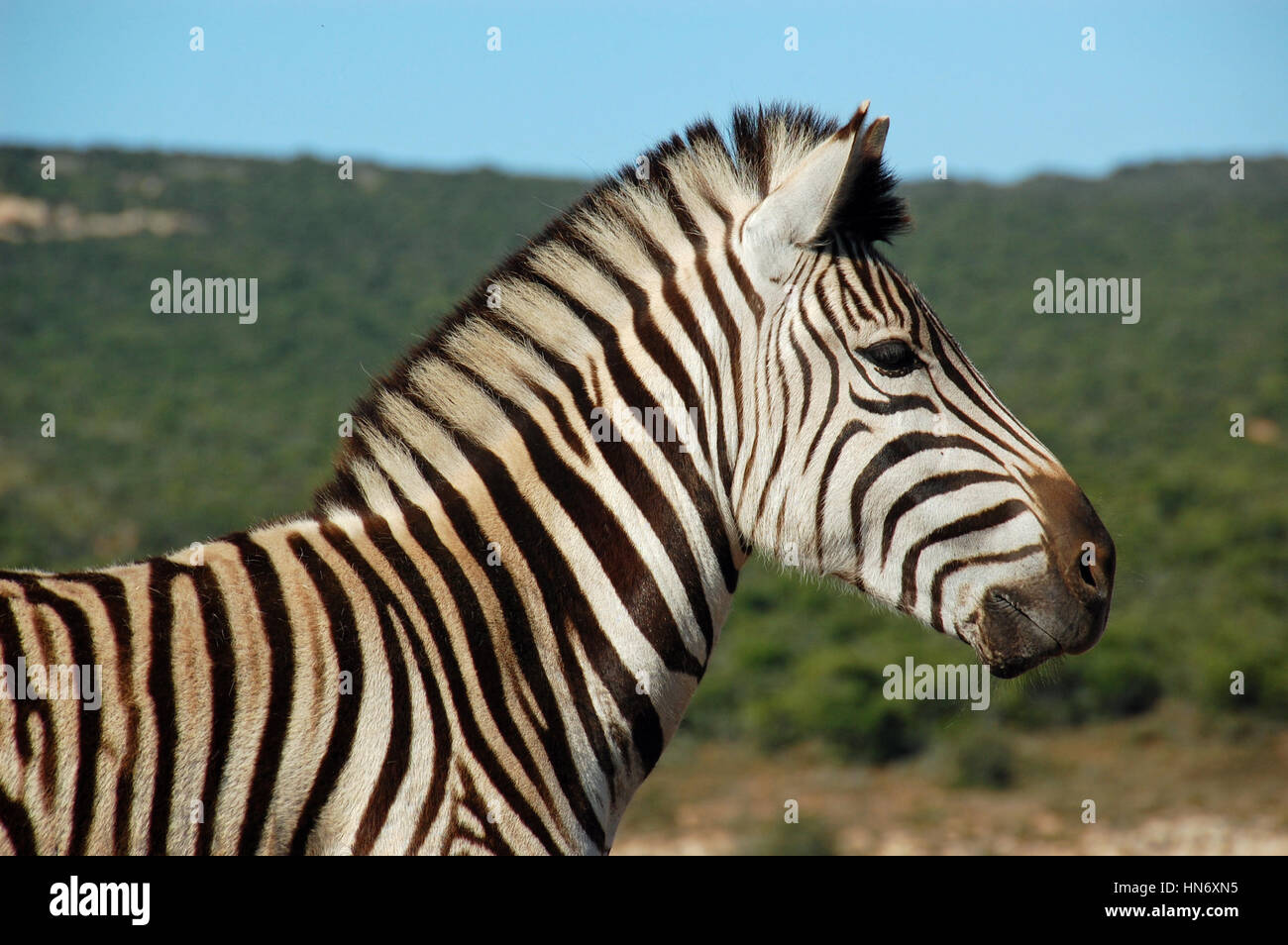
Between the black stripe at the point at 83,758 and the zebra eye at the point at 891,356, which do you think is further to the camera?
the zebra eye at the point at 891,356

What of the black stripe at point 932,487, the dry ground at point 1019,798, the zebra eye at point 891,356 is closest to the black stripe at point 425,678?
the black stripe at point 932,487

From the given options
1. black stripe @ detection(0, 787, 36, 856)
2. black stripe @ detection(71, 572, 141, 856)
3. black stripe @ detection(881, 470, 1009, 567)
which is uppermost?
black stripe @ detection(881, 470, 1009, 567)

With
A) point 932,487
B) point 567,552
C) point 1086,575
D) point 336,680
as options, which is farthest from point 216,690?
point 1086,575

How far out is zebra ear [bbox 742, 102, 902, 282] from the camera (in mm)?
3271

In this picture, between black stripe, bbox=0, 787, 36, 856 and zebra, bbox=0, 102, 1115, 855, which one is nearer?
black stripe, bbox=0, 787, 36, 856

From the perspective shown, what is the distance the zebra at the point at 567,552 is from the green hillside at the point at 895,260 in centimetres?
74

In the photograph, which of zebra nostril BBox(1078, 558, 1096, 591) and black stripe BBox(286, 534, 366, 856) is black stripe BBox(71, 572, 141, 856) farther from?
zebra nostril BBox(1078, 558, 1096, 591)

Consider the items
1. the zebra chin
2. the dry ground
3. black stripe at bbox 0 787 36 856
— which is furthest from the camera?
the dry ground

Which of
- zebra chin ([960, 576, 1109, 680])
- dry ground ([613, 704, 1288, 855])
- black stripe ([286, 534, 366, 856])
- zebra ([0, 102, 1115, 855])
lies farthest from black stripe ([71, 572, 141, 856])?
dry ground ([613, 704, 1288, 855])

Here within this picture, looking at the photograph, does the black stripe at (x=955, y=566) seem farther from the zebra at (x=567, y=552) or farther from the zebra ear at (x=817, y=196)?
the zebra ear at (x=817, y=196)

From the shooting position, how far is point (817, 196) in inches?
132

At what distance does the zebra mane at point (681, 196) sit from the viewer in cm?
356

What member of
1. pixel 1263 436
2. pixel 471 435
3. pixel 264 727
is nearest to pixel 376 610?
pixel 264 727
